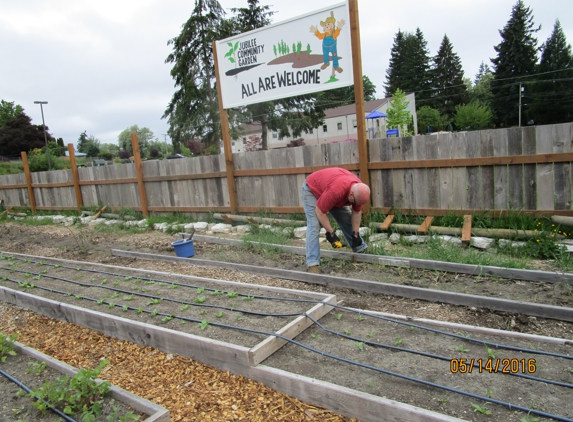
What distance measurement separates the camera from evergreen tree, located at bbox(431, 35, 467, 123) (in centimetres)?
6159

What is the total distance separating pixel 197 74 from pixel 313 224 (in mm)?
21313

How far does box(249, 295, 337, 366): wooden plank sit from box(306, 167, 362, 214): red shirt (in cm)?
121

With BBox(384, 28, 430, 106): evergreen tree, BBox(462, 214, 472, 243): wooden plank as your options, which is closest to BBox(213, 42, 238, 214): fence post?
BBox(462, 214, 472, 243): wooden plank

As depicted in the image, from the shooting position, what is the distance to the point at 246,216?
27.1 feet

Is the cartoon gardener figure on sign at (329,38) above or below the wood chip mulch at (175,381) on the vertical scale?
above

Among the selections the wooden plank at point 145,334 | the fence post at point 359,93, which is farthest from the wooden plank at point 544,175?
the wooden plank at point 145,334

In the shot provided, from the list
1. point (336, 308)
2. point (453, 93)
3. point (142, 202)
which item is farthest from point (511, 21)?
point (336, 308)

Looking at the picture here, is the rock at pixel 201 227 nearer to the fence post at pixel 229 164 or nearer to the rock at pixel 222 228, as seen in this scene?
the rock at pixel 222 228

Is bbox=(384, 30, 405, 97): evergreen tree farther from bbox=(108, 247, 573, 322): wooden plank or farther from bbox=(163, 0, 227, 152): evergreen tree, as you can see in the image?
bbox=(108, 247, 573, 322): wooden plank

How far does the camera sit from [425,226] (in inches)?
236

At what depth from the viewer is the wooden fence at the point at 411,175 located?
5371 millimetres

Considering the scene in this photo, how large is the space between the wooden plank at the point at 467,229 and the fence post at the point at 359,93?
1495 mm

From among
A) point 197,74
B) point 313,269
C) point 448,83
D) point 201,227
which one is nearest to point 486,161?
point 313,269

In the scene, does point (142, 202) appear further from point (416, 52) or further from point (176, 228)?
point (416, 52)
